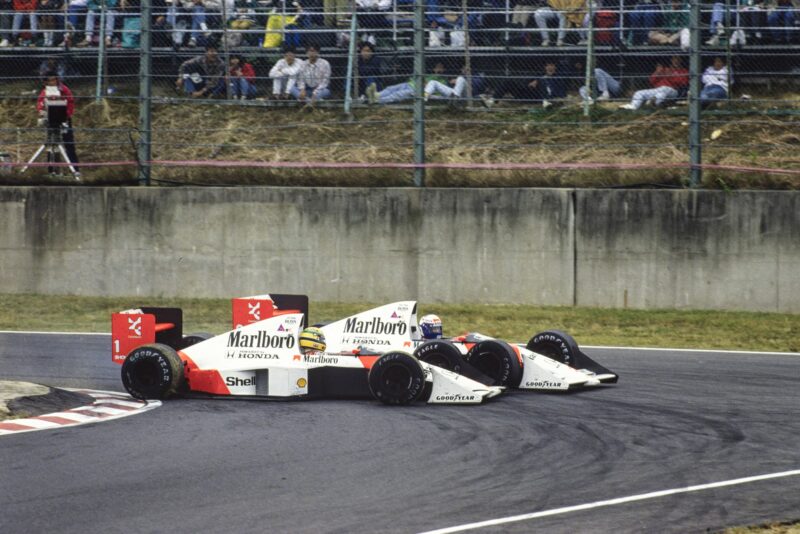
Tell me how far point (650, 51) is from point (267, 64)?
17.7 feet

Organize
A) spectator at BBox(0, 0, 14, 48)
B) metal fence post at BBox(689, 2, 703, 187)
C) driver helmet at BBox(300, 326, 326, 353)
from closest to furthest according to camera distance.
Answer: driver helmet at BBox(300, 326, 326, 353) < metal fence post at BBox(689, 2, 703, 187) < spectator at BBox(0, 0, 14, 48)

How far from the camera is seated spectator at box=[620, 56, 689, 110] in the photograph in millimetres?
16688

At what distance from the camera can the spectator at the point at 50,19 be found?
749 inches

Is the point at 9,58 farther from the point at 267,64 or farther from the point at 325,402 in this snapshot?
the point at 325,402

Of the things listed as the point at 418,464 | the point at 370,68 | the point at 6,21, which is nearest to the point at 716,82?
the point at 370,68

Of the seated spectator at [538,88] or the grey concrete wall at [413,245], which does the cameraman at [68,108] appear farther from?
the seated spectator at [538,88]

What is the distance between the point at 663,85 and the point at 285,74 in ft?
17.4

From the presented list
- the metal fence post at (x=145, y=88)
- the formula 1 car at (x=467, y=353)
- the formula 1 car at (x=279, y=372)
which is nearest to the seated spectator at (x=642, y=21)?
the metal fence post at (x=145, y=88)

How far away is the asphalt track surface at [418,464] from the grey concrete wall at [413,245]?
4.22m

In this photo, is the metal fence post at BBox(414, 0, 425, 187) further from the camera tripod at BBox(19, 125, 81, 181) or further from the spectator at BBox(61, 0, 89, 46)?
the spectator at BBox(61, 0, 89, 46)

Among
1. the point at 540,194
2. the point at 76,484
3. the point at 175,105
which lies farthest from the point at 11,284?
the point at 76,484

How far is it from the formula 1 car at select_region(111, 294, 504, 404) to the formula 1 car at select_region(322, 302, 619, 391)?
0.28m

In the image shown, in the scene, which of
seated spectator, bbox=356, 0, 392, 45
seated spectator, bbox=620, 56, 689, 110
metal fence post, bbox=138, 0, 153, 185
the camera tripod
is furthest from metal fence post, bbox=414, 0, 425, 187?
the camera tripod

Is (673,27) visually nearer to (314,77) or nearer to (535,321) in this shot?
(535,321)
